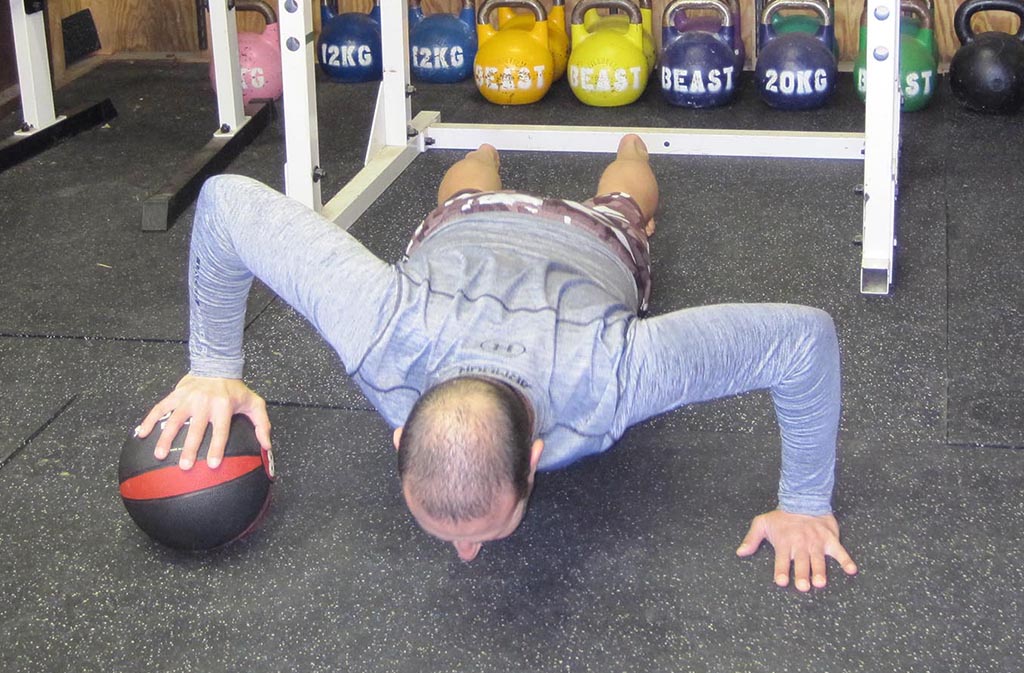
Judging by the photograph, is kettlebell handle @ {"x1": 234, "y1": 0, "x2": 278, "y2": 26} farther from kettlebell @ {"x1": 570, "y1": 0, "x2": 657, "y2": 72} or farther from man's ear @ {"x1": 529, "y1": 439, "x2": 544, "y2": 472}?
man's ear @ {"x1": 529, "y1": 439, "x2": 544, "y2": 472}

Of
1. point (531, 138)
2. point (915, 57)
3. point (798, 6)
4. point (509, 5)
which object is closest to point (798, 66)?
point (798, 6)

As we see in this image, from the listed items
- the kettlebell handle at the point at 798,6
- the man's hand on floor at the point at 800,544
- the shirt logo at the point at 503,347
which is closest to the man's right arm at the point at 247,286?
the shirt logo at the point at 503,347

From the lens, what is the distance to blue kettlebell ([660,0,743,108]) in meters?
3.71

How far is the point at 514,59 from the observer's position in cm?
384

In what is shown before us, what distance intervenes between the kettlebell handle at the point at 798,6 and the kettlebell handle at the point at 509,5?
0.71 metres

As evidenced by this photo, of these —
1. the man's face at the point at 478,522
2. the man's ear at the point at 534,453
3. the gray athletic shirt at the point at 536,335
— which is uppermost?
the gray athletic shirt at the point at 536,335

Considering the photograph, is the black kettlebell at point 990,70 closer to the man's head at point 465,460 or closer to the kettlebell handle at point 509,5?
the kettlebell handle at point 509,5

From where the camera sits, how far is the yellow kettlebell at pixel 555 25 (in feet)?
13.2

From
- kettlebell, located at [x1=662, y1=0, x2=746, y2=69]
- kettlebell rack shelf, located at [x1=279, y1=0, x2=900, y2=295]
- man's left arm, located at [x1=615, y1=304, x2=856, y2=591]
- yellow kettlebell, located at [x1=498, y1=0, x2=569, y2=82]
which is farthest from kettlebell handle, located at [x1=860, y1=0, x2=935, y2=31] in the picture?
man's left arm, located at [x1=615, y1=304, x2=856, y2=591]

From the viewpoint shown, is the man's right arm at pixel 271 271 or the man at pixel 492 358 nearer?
the man at pixel 492 358

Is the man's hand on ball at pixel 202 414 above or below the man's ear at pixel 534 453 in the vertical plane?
below

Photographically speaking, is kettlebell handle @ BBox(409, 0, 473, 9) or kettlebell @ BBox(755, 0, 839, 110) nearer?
kettlebell @ BBox(755, 0, 839, 110)

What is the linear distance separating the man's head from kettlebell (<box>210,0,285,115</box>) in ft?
8.70

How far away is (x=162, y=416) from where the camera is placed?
5.69 ft
